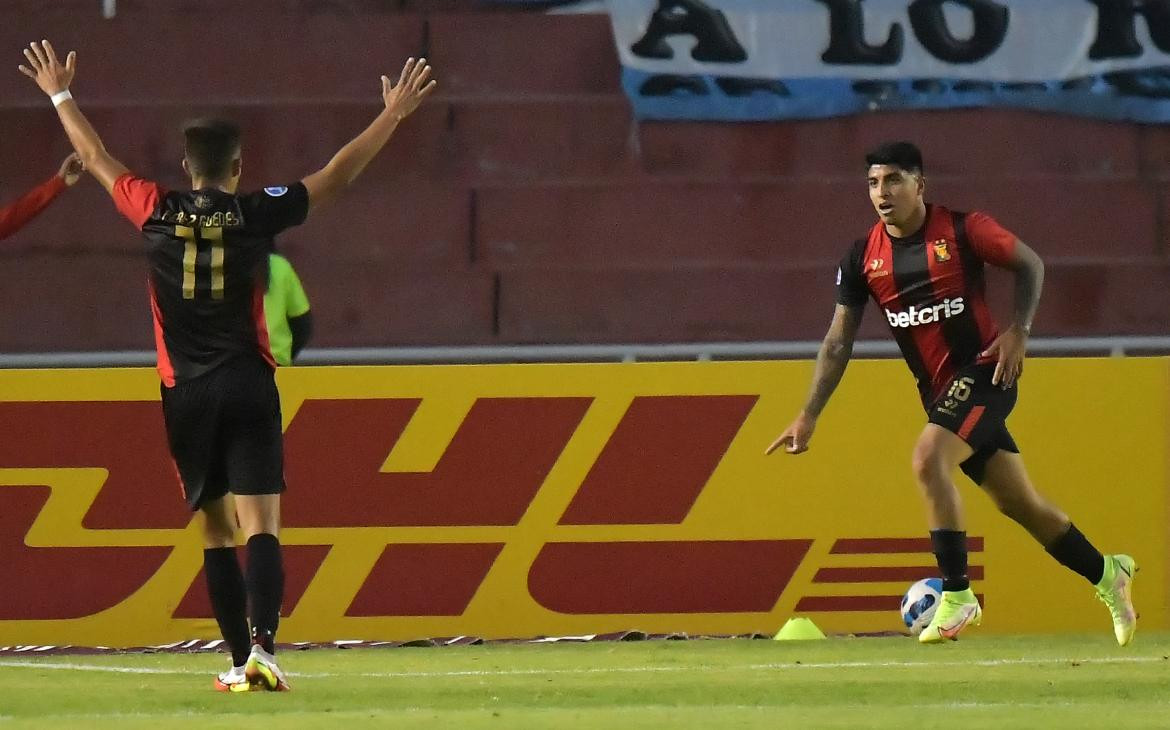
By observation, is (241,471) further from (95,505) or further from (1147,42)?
(1147,42)

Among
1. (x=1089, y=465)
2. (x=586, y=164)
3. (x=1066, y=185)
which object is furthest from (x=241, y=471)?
(x=1066, y=185)

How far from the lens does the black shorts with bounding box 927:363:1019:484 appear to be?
24.9 ft

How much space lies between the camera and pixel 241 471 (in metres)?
6.09

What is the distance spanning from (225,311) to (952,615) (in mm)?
2842

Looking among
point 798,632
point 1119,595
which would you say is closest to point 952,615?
point 1119,595

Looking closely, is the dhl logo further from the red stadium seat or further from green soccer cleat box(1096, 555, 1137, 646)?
the red stadium seat

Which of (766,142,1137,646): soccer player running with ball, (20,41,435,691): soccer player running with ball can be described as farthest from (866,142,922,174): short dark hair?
(20,41,435,691): soccer player running with ball

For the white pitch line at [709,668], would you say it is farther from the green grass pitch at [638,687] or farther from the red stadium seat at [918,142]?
the red stadium seat at [918,142]

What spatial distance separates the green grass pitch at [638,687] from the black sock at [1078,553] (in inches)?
11.8

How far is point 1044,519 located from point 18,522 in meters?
4.02

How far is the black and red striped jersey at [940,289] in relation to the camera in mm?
7715

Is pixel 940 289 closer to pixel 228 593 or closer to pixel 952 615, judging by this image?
pixel 952 615

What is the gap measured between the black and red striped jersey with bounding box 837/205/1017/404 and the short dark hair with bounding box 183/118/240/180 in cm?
265

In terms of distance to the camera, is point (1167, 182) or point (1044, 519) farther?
point (1167, 182)
